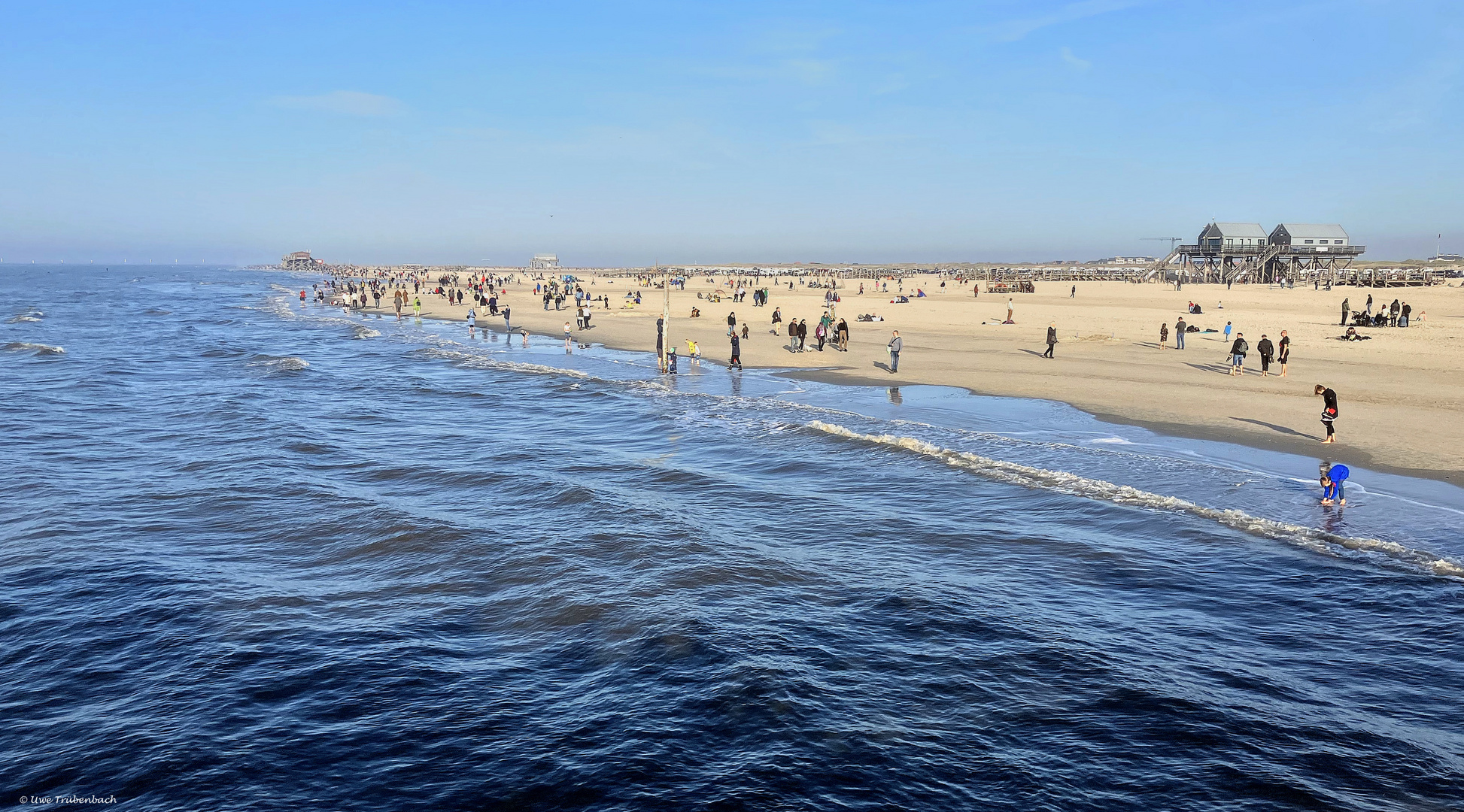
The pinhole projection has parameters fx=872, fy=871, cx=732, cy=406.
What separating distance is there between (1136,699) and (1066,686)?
2.33 ft

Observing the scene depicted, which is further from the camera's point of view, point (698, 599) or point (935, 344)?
point (935, 344)

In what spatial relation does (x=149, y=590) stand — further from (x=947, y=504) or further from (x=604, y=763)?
(x=947, y=504)

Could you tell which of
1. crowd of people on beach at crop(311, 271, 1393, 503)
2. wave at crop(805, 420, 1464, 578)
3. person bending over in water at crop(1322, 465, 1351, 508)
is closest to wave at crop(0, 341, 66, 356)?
crowd of people on beach at crop(311, 271, 1393, 503)

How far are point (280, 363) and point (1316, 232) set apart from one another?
92.3 metres

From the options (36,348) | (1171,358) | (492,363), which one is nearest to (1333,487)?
(1171,358)

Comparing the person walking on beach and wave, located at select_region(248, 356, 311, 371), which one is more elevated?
the person walking on beach

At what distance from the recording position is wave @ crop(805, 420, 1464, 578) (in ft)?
42.7

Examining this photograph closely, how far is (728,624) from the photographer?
449 inches

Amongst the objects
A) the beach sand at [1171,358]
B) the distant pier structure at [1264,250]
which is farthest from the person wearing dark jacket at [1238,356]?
the distant pier structure at [1264,250]

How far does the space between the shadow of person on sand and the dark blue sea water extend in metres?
2.25

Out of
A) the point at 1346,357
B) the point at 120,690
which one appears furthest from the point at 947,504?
the point at 1346,357

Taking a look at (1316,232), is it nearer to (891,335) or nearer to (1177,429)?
(891,335)

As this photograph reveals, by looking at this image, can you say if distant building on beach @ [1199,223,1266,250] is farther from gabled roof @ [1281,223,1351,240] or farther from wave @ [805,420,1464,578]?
wave @ [805,420,1464,578]

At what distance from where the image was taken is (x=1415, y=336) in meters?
35.9
